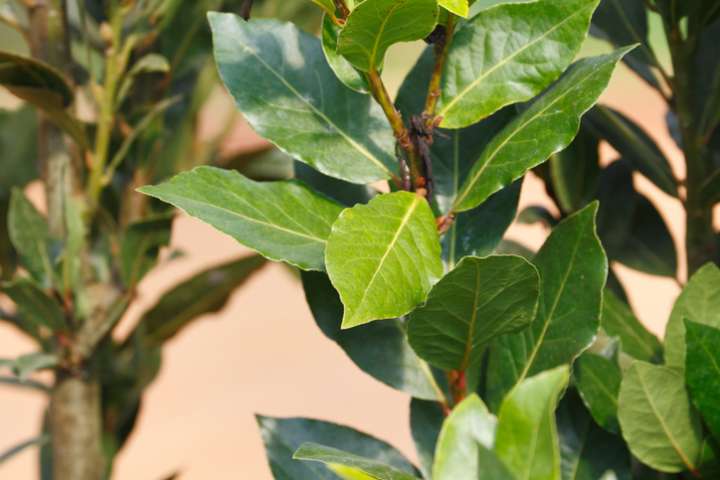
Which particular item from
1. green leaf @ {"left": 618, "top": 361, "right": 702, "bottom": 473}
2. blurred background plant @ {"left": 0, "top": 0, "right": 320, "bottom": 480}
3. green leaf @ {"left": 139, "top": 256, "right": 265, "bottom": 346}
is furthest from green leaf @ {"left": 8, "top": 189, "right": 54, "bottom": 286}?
green leaf @ {"left": 618, "top": 361, "right": 702, "bottom": 473}

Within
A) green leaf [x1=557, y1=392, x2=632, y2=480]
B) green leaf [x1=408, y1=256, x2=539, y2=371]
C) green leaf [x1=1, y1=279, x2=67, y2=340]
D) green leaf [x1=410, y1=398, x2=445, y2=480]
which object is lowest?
green leaf [x1=557, y1=392, x2=632, y2=480]

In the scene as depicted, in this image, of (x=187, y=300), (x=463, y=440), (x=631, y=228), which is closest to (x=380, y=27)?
(x=463, y=440)

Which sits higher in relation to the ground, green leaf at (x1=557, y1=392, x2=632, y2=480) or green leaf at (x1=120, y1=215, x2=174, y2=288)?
green leaf at (x1=120, y1=215, x2=174, y2=288)

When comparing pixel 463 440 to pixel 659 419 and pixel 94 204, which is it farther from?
pixel 94 204

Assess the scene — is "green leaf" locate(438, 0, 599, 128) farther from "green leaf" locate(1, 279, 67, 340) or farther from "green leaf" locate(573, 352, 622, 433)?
"green leaf" locate(1, 279, 67, 340)

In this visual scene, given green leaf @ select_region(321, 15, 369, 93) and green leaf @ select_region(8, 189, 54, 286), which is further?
green leaf @ select_region(8, 189, 54, 286)

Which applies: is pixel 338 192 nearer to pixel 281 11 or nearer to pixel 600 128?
pixel 600 128

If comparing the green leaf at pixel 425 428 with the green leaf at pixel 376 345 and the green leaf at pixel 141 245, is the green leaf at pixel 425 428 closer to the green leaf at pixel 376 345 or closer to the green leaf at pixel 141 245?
the green leaf at pixel 376 345

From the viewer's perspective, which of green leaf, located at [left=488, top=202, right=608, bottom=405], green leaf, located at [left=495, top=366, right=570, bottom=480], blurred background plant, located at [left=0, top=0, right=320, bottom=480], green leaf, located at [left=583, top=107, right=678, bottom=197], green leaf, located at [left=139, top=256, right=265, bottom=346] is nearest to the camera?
green leaf, located at [left=495, top=366, right=570, bottom=480]
